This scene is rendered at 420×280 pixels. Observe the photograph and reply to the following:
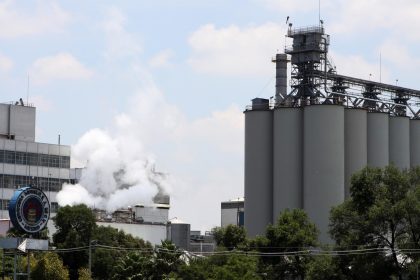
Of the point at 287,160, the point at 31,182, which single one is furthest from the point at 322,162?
the point at 31,182

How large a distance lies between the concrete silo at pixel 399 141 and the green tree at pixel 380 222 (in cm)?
5315

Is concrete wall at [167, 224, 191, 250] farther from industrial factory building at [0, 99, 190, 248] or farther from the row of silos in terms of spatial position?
the row of silos

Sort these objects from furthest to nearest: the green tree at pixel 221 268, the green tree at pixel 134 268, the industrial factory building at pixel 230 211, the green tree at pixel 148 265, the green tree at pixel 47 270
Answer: the industrial factory building at pixel 230 211 → the green tree at pixel 47 270 → the green tree at pixel 148 265 → the green tree at pixel 134 268 → the green tree at pixel 221 268

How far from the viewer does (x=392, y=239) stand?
3460 inches

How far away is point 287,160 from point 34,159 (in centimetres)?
4716

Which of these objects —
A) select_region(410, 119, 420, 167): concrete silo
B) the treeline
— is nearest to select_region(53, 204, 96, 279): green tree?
the treeline

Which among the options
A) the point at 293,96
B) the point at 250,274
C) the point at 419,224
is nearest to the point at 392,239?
the point at 419,224

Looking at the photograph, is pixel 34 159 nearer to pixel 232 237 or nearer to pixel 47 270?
pixel 232 237

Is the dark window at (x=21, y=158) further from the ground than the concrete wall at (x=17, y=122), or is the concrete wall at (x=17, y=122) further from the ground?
the concrete wall at (x=17, y=122)

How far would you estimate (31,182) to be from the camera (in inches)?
6073

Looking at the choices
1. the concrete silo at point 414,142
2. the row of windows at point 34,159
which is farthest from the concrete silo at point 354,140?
the row of windows at point 34,159

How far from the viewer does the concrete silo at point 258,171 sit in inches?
5241

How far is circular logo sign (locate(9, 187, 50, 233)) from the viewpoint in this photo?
268ft

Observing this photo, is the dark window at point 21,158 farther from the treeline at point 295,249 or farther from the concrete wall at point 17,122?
the treeline at point 295,249
